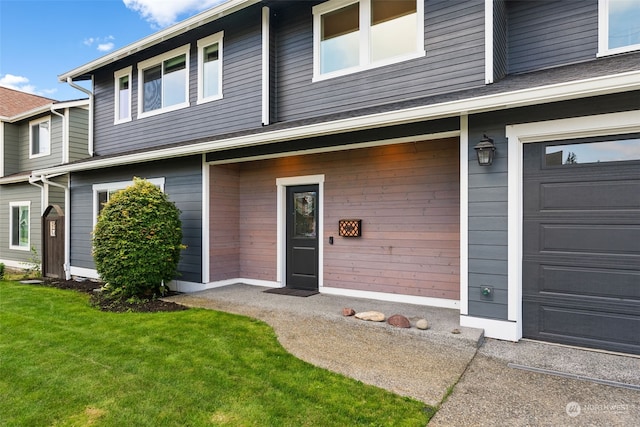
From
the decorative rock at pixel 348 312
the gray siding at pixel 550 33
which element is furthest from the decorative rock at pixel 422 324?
the gray siding at pixel 550 33

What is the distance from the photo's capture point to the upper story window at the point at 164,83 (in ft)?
25.8

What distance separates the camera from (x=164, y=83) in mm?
8180

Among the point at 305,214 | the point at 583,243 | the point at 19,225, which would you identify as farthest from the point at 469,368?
the point at 19,225

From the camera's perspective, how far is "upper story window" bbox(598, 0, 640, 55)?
15.4 feet

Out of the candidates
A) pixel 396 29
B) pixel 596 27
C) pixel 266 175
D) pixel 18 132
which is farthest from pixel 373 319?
pixel 18 132

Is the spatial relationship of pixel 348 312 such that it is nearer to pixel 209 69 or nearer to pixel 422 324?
pixel 422 324

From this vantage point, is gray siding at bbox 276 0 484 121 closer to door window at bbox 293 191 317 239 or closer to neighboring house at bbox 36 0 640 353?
neighboring house at bbox 36 0 640 353

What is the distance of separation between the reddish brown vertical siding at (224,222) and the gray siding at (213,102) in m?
0.94

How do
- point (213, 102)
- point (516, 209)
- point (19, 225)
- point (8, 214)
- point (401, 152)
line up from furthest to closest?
1. point (8, 214)
2. point (19, 225)
3. point (213, 102)
4. point (401, 152)
5. point (516, 209)

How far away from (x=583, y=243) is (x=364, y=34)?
13.8 feet

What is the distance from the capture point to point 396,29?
5590 millimetres

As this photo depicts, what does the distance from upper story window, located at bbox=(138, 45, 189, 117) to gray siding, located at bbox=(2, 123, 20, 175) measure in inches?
262

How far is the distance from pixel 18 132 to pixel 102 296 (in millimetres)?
9083

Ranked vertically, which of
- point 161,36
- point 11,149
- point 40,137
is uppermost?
point 161,36
